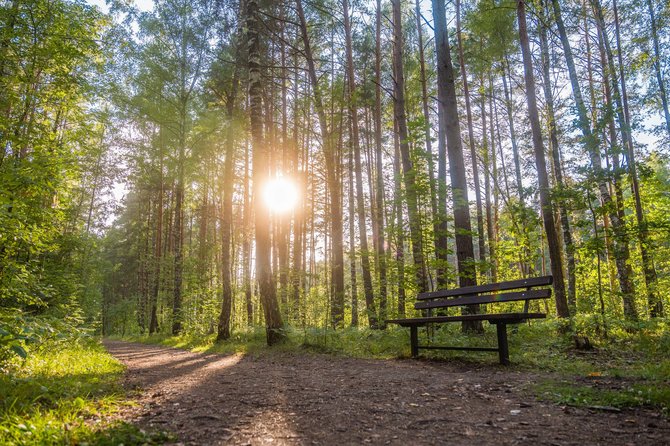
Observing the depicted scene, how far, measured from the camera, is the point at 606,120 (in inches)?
255

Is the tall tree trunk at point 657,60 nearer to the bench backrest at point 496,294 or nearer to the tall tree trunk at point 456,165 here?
the tall tree trunk at point 456,165

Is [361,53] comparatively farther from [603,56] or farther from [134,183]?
[134,183]

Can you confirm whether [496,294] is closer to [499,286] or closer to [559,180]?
[499,286]

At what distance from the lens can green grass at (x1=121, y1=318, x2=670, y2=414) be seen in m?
3.44

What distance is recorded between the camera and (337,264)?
1085 cm

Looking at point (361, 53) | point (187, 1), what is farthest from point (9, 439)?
point (187, 1)

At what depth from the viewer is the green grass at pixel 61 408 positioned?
7.63 ft

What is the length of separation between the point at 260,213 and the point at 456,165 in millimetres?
4654

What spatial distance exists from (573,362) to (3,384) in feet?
22.0

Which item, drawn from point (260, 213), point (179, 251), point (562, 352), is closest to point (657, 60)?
point (562, 352)

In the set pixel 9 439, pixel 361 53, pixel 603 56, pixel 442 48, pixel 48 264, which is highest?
pixel 361 53

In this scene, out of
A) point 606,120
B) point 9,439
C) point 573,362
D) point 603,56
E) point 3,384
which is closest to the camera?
point 9,439

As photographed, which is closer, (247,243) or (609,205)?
(609,205)

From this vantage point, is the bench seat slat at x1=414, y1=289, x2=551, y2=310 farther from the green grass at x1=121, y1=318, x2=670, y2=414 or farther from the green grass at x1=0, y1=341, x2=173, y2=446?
the green grass at x1=0, y1=341, x2=173, y2=446
